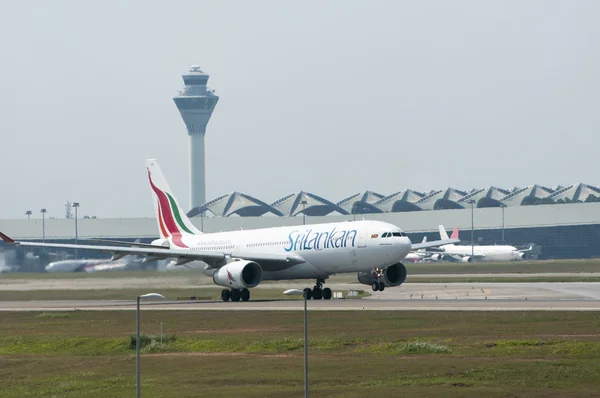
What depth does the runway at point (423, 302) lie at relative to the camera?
177 ft

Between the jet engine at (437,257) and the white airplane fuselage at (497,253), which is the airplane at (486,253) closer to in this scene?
the white airplane fuselage at (497,253)

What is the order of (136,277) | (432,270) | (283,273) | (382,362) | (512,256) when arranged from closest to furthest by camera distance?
1. (382,362)
2. (283,273)
3. (136,277)
4. (432,270)
5. (512,256)

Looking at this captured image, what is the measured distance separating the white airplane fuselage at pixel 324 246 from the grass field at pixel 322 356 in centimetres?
1078

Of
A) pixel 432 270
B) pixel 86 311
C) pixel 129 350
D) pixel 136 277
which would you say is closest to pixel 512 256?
pixel 432 270

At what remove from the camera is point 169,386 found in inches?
1211

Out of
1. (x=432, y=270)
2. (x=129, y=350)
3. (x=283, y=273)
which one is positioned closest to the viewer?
(x=129, y=350)

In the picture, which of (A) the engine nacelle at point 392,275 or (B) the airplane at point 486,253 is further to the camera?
(B) the airplane at point 486,253

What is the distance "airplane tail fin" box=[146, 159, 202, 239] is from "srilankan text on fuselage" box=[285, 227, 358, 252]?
1115cm

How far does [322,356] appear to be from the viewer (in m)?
35.4

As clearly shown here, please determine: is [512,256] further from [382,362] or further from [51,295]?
[382,362]

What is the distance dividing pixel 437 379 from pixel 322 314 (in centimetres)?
2091

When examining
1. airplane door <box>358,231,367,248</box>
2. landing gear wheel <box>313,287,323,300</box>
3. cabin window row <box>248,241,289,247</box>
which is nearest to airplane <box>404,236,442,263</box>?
cabin window row <box>248,241,289,247</box>

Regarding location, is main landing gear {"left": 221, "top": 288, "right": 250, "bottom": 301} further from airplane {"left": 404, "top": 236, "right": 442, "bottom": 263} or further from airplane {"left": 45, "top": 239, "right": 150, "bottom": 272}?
airplane {"left": 404, "top": 236, "right": 442, "bottom": 263}

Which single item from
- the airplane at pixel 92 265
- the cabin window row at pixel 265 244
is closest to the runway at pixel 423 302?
the cabin window row at pixel 265 244
